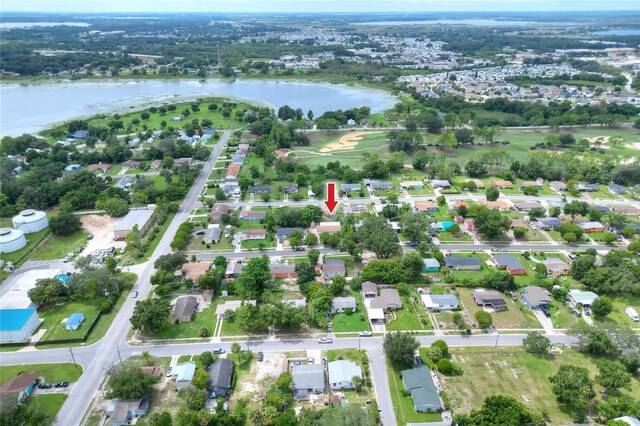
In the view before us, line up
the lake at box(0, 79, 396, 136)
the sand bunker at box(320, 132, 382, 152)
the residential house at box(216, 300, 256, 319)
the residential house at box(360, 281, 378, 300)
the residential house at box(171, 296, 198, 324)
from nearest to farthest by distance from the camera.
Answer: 1. the residential house at box(171, 296, 198, 324)
2. the residential house at box(216, 300, 256, 319)
3. the residential house at box(360, 281, 378, 300)
4. the sand bunker at box(320, 132, 382, 152)
5. the lake at box(0, 79, 396, 136)

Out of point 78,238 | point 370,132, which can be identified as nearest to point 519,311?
point 78,238

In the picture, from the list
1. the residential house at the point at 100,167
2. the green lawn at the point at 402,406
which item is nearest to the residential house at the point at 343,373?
the green lawn at the point at 402,406

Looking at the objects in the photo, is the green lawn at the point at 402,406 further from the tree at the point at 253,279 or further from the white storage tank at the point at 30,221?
the white storage tank at the point at 30,221

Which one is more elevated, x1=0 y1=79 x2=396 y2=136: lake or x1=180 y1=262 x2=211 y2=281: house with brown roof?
x1=0 y1=79 x2=396 y2=136: lake

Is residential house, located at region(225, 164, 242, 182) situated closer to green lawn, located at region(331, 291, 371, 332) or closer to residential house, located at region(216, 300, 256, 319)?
residential house, located at region(216, 300, 256, 319)

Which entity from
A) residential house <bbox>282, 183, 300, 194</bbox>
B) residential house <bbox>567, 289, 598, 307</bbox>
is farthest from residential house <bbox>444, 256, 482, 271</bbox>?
residential house <bbox>282, 183, 300, 194</bbox>

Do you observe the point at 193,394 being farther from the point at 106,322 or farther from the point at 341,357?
the point at 106,322

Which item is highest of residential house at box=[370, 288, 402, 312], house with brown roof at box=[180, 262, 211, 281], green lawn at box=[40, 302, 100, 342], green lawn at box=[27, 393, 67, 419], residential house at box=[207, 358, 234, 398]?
residential house at box=[207, 358, 234, 398]

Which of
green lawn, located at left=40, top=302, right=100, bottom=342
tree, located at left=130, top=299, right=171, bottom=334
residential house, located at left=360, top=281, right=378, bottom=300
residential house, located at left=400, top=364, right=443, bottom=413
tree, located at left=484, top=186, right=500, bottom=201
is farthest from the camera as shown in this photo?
tree, located at left=484, top=186, right=500, bottom=201
